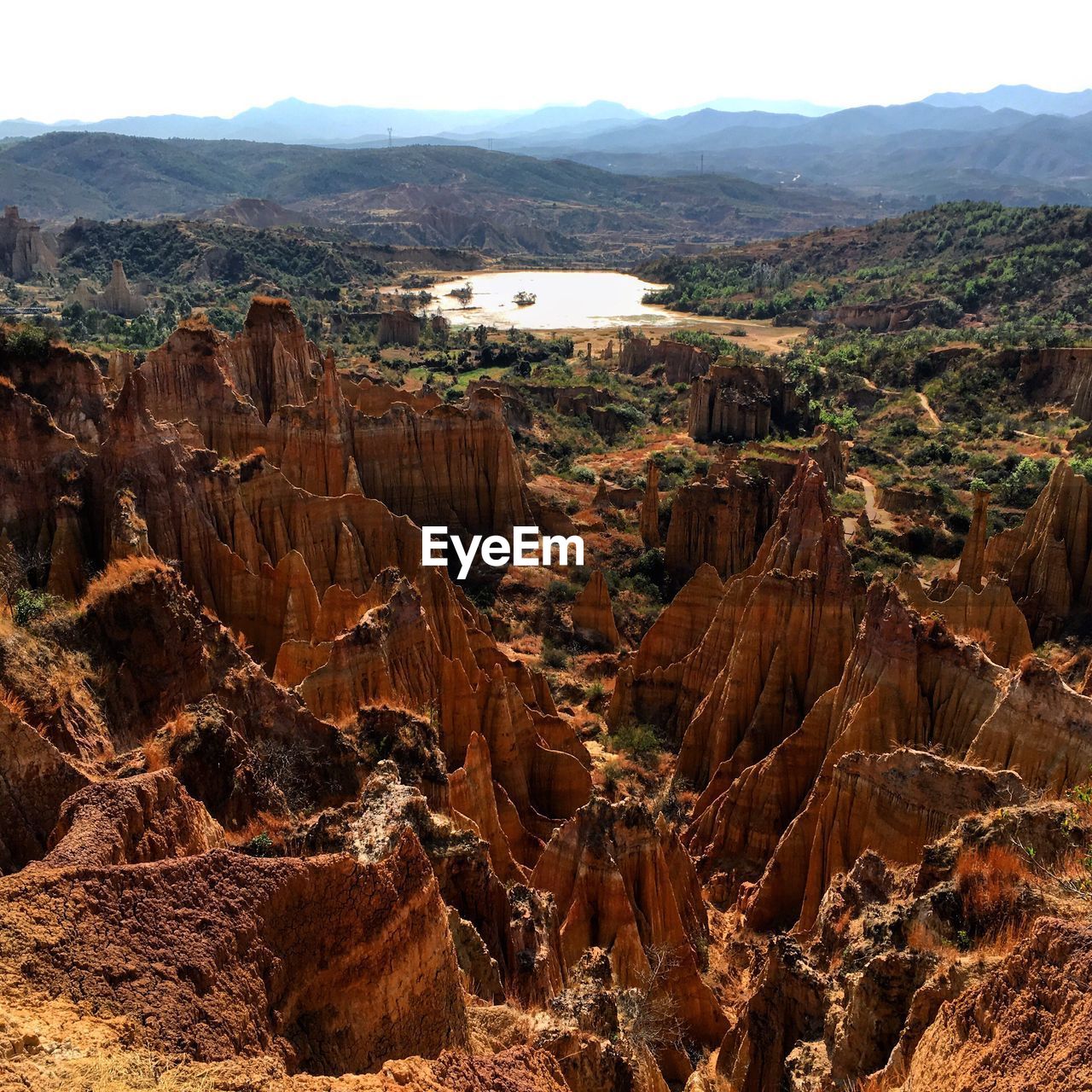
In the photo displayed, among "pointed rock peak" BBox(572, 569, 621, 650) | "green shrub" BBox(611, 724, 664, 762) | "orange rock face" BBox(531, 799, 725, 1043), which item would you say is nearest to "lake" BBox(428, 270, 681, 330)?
"pointed rock peak" BBox(572, 569, 621, 650)

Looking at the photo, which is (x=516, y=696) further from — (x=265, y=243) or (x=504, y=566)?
(x=265, y=243)

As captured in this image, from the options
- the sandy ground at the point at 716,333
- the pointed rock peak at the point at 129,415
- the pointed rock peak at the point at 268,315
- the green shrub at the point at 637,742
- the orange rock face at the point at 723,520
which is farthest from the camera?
the sandy ground at the point at 716,333

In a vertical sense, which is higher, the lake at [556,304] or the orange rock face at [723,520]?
the lake at [556,304]

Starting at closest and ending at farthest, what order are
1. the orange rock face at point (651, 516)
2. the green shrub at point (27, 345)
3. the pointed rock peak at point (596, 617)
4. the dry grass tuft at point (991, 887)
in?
the dry grass tuft at point (991, 887), the green shrub at point (27, 345), the pointed rock peak at point (596, 617), the orange rock face at point (651, 516)

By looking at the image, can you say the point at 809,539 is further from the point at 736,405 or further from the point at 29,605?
the point at 736,405

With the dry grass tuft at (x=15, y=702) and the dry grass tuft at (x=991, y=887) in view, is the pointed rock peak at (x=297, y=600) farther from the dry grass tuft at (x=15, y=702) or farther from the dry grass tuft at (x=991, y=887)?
the dry grass tuft at (x=991, y=887)

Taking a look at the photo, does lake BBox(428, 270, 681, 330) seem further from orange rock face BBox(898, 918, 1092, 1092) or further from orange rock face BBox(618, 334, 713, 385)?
orange rock face BBox(898, 918, 1092, 1092)

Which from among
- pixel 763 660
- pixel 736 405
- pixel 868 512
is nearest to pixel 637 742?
pixel 763 660

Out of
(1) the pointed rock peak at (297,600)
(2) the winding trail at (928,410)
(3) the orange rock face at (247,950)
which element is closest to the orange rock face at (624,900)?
(3) the orange rock face at (247,950)

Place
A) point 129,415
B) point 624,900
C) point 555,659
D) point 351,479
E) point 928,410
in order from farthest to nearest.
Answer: point 928,410
point 351,479
point 555,659
point 129,415
point 624,900

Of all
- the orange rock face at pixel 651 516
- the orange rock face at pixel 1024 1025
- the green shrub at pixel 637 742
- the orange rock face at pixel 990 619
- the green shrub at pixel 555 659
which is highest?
the orange rock face at pixel 1024 1025
